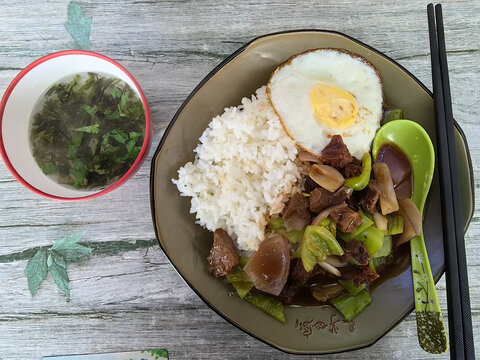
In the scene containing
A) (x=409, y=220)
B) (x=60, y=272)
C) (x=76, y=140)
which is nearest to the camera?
(x=409, y=220)

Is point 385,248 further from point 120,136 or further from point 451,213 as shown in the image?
point 120,136

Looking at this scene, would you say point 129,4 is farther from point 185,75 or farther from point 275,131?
point 275,131

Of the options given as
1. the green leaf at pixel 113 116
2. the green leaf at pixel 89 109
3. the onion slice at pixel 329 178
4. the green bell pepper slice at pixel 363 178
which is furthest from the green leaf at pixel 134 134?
the green bell pepper slice at pixel 363 178

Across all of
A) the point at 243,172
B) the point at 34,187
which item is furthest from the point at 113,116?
the point at 243,172

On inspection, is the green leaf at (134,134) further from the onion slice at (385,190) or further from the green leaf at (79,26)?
the onion slice at (385,190)

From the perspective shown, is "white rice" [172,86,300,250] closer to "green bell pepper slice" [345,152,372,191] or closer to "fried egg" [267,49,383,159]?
"fried egg" [267,49,383,159]

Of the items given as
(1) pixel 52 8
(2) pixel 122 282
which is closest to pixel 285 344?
(2) pixel 122 282
